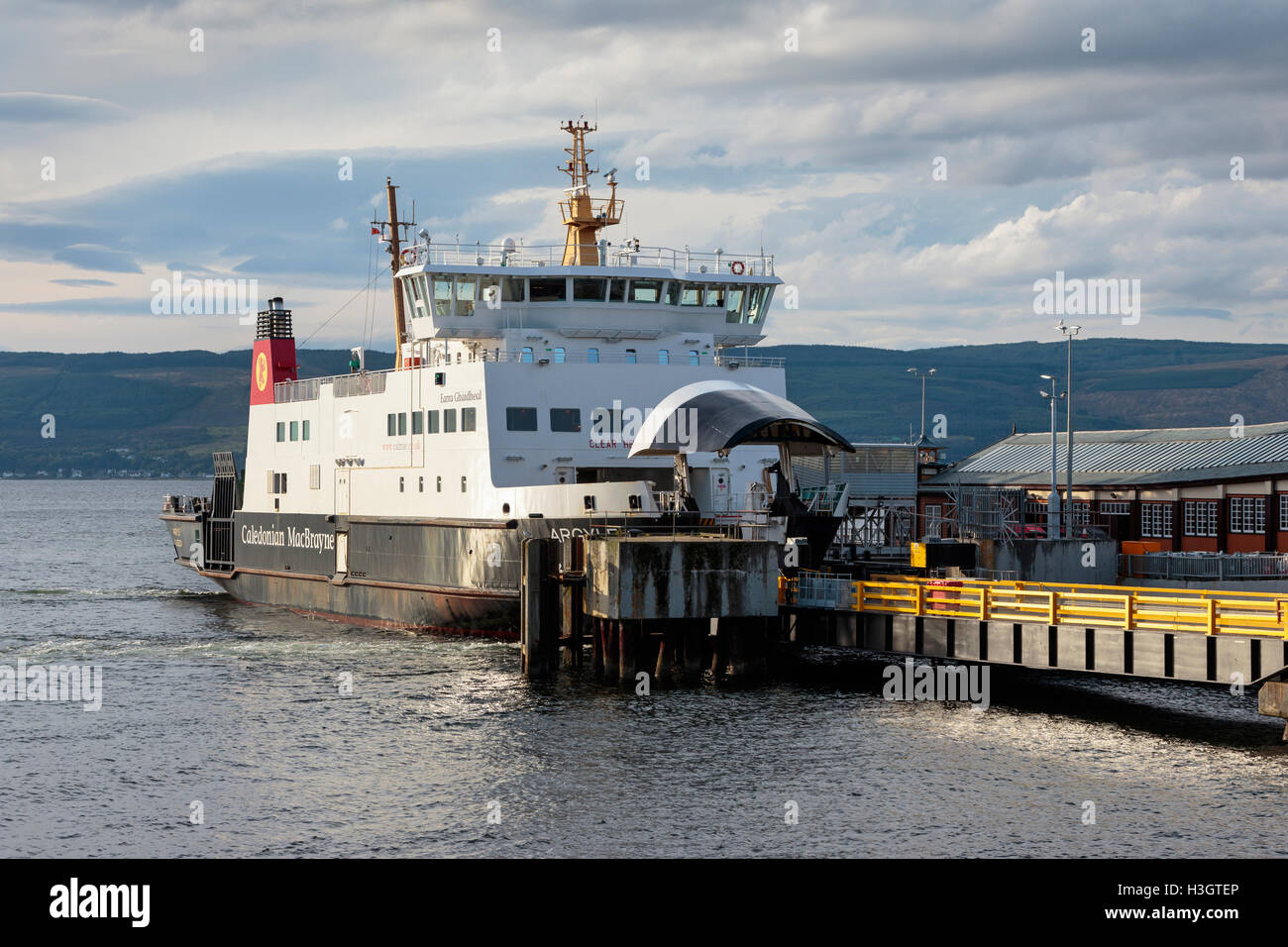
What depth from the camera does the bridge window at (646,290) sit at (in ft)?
132

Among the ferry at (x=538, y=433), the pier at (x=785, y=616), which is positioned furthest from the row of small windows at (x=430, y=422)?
the pier at (x=785, y=616)

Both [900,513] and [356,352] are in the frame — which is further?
[900,513]

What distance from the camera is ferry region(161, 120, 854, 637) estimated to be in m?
34.0

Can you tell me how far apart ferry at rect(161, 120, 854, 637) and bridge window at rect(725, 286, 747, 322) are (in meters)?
0.05

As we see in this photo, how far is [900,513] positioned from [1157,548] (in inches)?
379

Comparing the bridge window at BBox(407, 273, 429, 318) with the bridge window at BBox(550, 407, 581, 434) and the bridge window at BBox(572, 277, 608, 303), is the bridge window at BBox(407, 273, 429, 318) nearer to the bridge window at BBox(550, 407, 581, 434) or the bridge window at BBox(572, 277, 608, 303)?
the bridge window at BBox(572, 277, 608, 303)

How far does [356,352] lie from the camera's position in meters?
49.9

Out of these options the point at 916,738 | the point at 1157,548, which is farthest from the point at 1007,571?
the point at 916,738

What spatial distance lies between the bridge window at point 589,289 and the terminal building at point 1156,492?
44.9ft

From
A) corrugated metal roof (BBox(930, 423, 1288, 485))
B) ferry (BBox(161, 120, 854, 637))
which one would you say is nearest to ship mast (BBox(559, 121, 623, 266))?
ferry (BBox(161, 120, 854, 637))

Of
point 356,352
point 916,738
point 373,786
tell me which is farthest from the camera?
point 356,352

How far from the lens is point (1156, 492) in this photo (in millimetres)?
53375
